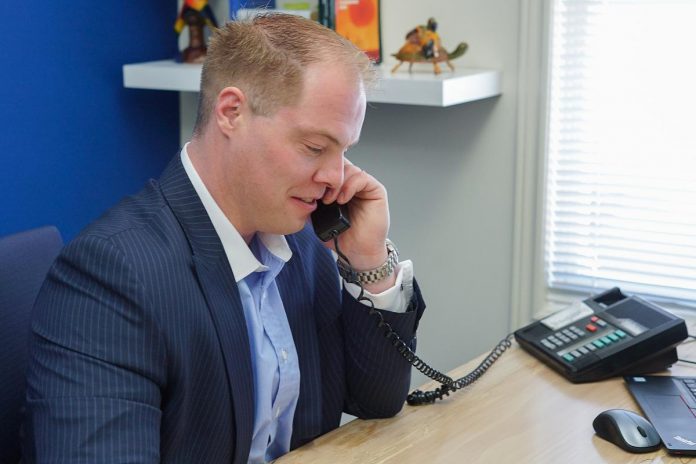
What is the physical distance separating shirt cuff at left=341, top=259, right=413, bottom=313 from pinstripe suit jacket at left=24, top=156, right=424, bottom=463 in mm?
124

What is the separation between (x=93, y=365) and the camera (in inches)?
47.5

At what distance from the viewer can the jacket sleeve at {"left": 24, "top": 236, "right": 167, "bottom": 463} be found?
1.17 meters

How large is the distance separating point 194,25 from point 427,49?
78 centimetres

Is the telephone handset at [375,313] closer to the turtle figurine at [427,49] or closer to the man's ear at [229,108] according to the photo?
the man's ear at [229,108]

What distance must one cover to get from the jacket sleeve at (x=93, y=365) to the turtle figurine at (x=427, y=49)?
120 centimetres

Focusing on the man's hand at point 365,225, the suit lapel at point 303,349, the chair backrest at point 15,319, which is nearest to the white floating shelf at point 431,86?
the man's hand at point 365,225

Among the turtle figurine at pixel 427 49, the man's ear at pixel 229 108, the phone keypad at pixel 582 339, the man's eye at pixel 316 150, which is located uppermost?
the turtle figurine at pixel 427 49

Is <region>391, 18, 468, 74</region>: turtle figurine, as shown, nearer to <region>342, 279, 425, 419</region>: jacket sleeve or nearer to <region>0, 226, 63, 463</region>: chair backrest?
<region>342, 279, 425, 419</region>: jacket sleeve

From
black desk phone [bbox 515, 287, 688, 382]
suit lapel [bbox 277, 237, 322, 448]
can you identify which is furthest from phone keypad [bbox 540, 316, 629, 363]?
suit lapel [bbox 277, 237, 322, 448]

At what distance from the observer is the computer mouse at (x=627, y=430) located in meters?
1.42

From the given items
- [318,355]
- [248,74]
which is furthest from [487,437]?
[248,74]

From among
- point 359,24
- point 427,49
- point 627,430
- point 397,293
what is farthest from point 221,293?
point 359,24

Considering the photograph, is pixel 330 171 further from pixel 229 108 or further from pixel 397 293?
pixel 397 293

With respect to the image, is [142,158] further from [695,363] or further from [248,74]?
[695,363]
